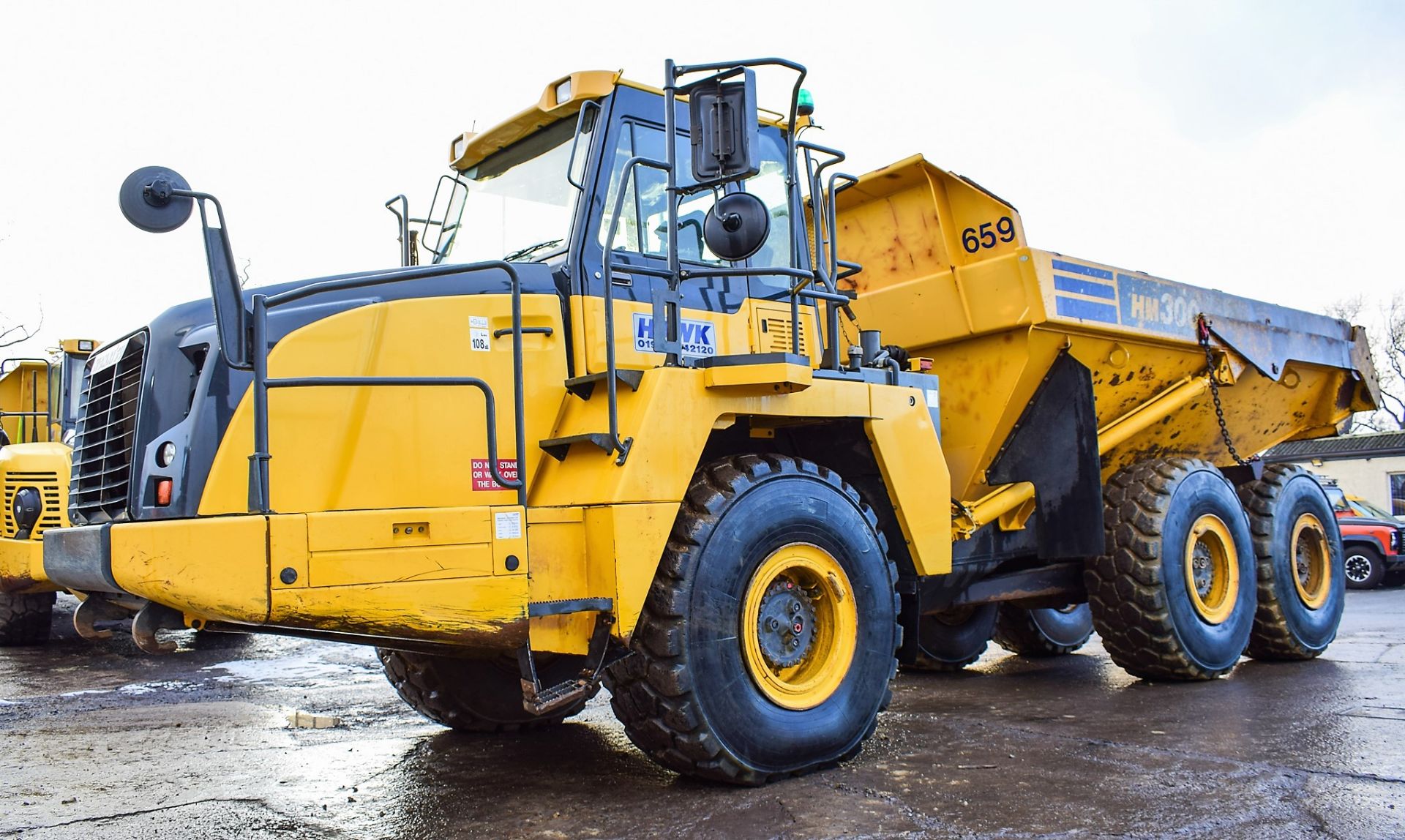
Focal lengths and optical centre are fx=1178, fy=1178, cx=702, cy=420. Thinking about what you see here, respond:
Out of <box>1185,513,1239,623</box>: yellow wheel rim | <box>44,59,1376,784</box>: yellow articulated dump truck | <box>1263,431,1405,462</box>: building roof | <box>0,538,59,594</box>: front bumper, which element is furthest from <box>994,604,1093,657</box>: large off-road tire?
<box>1263,431,1405,462</box>: building roof

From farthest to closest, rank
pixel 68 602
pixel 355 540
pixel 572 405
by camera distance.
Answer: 1. pixel 68 602
2. pixel 572 405
3. pixel 355 540

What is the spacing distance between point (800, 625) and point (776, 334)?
1.38 meters

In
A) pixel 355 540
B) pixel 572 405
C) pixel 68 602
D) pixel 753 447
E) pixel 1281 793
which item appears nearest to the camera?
pixel 355 540

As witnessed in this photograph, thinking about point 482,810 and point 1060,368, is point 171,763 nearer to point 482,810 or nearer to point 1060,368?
point 482,810

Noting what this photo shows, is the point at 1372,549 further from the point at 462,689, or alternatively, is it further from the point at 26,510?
the point at 26,510

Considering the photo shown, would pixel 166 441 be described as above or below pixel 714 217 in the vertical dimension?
below

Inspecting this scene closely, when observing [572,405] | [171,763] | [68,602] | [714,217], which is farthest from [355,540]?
[68,602]

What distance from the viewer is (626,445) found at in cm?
448

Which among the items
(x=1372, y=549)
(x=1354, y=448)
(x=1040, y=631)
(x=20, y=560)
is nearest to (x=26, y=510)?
(x=20, y=560)

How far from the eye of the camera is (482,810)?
452 cm

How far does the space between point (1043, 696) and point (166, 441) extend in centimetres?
515

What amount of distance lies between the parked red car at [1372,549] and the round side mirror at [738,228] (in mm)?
16247

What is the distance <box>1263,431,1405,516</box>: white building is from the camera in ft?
98.4

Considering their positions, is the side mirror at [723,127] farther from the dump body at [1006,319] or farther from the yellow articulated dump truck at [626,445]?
the dump body at [1006,319]
